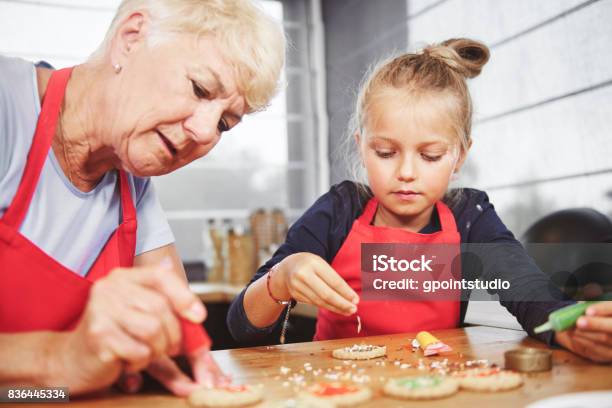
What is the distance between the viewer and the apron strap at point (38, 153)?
96cm

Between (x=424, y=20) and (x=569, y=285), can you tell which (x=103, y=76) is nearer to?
(x=569, y=285)

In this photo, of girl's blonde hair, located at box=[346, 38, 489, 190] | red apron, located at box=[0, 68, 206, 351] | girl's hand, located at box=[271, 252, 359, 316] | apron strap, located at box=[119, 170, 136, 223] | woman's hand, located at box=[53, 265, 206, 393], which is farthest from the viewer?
girl's blonde hair, located at box=[346, 38, 489, 190]

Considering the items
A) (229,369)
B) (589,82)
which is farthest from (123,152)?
(589,82)

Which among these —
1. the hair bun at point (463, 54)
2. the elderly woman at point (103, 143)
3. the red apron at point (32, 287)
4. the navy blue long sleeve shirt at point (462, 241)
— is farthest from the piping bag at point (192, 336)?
the hair bun at point (463, 54)

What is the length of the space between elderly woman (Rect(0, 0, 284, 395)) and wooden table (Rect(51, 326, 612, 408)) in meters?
0.07

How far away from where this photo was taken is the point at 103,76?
103 centimetres

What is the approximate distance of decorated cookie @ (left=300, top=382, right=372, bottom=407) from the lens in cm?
73

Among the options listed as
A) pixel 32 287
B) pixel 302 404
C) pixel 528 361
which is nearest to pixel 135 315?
pixel 302 404

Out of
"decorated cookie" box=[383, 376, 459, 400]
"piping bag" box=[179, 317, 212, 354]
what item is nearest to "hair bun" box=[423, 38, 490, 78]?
"decorated cookie" box=[383, 376, 459, 400]

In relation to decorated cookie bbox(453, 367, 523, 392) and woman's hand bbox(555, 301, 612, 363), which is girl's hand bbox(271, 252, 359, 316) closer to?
decorated cookie bbox(453, 367, 523, 392)

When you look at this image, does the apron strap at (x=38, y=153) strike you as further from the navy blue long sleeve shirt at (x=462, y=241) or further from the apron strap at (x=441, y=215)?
the apron strap at (x=441, y=215)

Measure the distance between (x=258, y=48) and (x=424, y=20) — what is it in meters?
2.67

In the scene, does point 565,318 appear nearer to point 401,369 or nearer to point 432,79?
point 401,369

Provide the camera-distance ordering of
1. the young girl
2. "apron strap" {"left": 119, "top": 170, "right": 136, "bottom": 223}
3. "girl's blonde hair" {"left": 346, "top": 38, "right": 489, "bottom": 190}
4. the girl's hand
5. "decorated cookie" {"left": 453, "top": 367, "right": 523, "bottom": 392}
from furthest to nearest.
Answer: "girl's blonde hair" {"left": 346, "top": 38, "right": 489, "bottom": 190}, the young girl, "apron strap" {"left": 119, "top": 170, "right": 136, "bottom": 223}, the girl's hand, "decorated cookie" {"left": 453, "top": 367, "right": 523, "bottom": 392}
